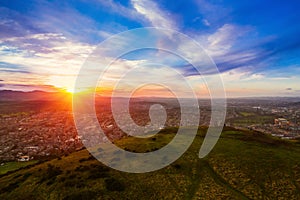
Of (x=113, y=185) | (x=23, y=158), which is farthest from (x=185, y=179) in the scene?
(x=23, y=158)

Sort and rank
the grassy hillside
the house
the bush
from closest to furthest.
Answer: the grassy hillside < the bush < the house

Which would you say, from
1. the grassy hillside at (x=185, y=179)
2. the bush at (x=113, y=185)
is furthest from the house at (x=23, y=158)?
the bush at (x=113, y=185)

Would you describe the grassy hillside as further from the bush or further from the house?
the house

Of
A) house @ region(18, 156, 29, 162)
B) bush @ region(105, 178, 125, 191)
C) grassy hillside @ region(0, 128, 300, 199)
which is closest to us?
grassy hillside @ region(0, 128, 300, 199)

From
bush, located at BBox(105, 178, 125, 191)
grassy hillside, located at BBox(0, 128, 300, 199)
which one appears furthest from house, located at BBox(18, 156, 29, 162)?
bush, located at BBox(105, 178, 125, 191)

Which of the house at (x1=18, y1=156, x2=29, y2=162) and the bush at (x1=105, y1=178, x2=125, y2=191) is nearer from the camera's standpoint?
the bush at (x1=105, y1=178, x2=125, y2=191)

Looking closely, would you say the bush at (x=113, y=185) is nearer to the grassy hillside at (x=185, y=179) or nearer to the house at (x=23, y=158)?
the grassy hillside at (x=185, y=179)

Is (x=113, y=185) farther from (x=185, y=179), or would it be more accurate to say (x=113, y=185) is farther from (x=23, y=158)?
(x=23, y=158)

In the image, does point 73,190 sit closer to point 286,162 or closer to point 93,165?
point 93,165

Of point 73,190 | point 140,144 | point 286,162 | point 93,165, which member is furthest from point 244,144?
point 73,190
